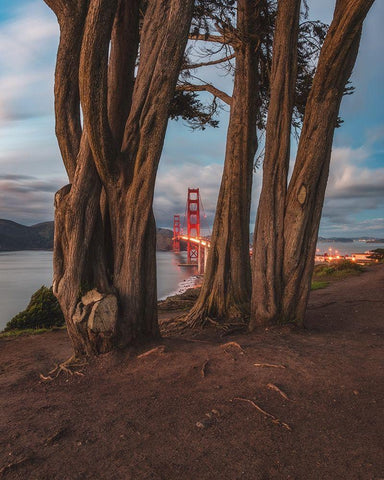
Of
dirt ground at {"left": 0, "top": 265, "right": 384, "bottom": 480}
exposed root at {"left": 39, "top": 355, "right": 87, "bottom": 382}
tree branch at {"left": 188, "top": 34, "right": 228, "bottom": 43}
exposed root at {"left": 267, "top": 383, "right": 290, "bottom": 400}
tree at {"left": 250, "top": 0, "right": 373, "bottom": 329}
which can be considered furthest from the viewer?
tree branch at {"left": 188, "top": 34, "right": 228, "bottom": 43}

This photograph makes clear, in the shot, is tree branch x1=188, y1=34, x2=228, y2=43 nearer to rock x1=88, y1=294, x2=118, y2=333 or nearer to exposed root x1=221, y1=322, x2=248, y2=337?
exposed root x1=221, y1=322, x2=248, y2=337

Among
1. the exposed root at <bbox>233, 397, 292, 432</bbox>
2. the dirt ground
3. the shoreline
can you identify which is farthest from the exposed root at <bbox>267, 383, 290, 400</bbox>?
the shoreline

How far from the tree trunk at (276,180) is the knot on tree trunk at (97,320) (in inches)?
71.2

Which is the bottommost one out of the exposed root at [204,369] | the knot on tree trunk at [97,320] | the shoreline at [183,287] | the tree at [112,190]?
the shoreline at [183,287]

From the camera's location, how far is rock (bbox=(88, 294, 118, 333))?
3.65 meters

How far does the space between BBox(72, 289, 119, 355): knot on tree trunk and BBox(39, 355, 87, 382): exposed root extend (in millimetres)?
172

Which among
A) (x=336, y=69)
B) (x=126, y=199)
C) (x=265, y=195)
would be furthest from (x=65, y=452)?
(x=336, y=69)

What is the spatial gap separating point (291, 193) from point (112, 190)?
7.01 feet

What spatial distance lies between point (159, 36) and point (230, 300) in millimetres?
3491

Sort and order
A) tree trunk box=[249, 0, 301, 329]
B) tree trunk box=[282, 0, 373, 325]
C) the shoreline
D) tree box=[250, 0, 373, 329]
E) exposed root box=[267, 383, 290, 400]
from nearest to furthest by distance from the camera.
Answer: exposed root box=[267, 383, 290, 400] < tree trunk box=[282, 0, 373, 325] < tree box=[250, 0, 373, 329] < tree trunk box=[249, 0, 301, 329] < the shoreline

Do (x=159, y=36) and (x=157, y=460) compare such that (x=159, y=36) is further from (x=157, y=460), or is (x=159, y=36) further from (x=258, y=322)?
(x=157, y=460)

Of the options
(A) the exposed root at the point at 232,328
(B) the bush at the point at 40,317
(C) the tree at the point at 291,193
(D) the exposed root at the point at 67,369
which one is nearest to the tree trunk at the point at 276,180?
(C) the tree at the point at 291,193

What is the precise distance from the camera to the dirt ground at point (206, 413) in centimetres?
205

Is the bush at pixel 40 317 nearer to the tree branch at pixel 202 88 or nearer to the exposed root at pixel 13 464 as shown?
the tree branch at pixel 202 88
